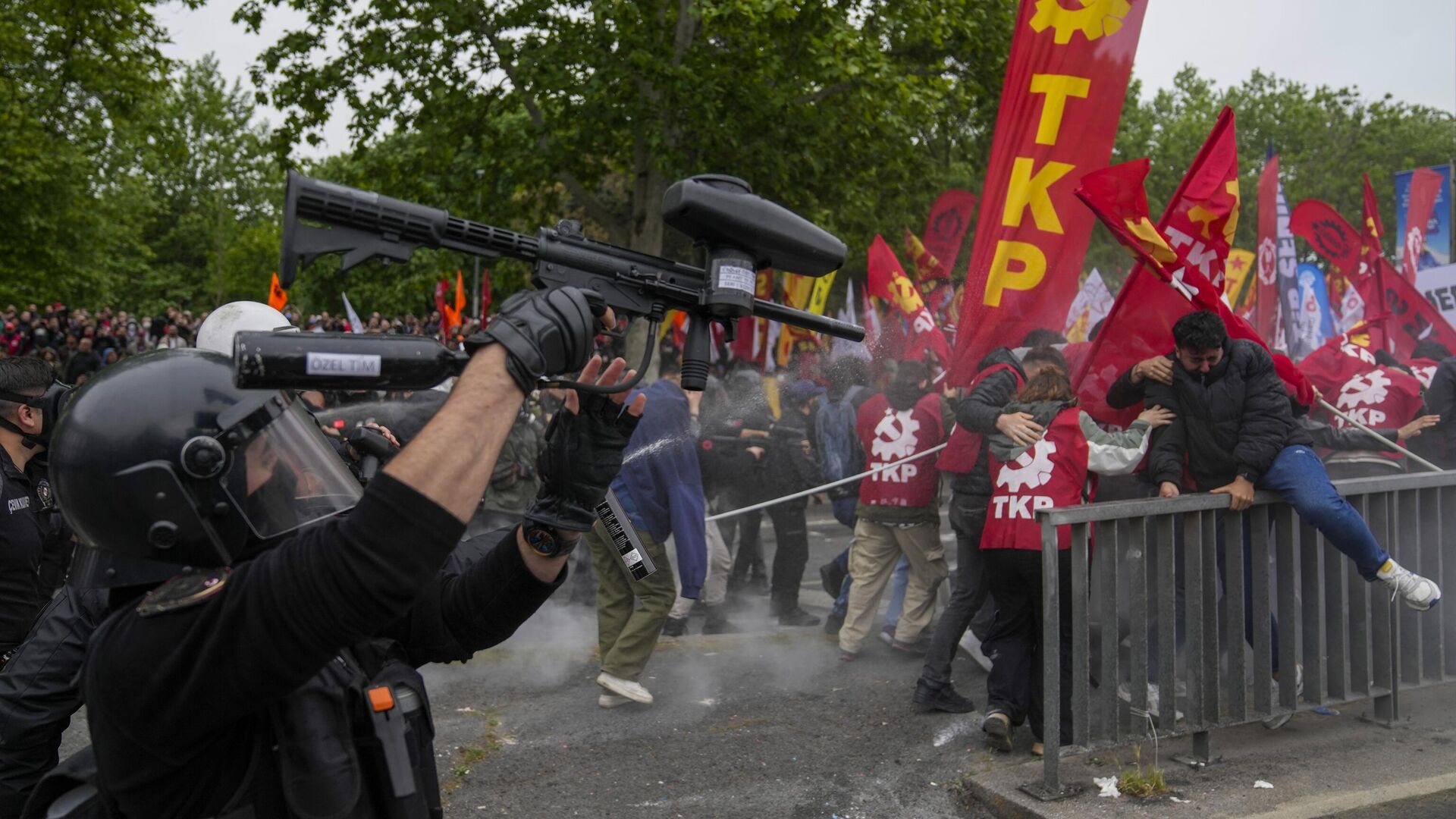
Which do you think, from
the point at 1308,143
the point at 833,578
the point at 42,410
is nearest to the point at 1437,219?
the point at 833,578

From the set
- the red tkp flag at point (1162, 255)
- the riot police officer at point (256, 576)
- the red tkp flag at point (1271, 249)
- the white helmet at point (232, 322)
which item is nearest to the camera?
the riot police officer at point (256, 576)

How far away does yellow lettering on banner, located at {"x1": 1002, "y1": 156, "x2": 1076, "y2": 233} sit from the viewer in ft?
18.8

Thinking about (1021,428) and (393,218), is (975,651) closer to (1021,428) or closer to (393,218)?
(1021,428)

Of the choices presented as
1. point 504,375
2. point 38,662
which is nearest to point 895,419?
point 38,662

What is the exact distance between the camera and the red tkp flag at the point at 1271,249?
8.98 m

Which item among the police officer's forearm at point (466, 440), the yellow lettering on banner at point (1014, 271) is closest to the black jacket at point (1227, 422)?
the yellow lettering on banner at point (1014, 271)

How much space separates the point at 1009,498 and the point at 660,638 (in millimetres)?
3060

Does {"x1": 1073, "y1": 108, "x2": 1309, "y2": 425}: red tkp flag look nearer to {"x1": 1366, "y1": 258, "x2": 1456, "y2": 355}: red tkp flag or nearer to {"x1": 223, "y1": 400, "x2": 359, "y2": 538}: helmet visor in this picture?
A: {"x1": 223, "y1": 400, "x2": 359, "y2": 538}: helmet visor

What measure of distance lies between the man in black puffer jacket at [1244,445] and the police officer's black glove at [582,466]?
354cm

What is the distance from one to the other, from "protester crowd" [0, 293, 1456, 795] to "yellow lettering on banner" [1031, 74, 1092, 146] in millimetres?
1062

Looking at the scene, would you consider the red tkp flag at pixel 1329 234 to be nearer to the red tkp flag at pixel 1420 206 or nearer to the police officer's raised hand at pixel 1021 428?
the red tkp flag at pixel 1420 206

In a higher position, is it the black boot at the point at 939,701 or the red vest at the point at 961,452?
the red vest at the point at 961,452

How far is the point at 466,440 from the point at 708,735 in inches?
168

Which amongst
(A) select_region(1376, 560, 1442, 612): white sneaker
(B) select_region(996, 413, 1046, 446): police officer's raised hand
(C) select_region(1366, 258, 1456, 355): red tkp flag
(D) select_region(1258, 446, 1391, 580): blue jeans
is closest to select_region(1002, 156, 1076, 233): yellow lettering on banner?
(B) select_region(996, 413, 1046, 446): police officer's raised hand
